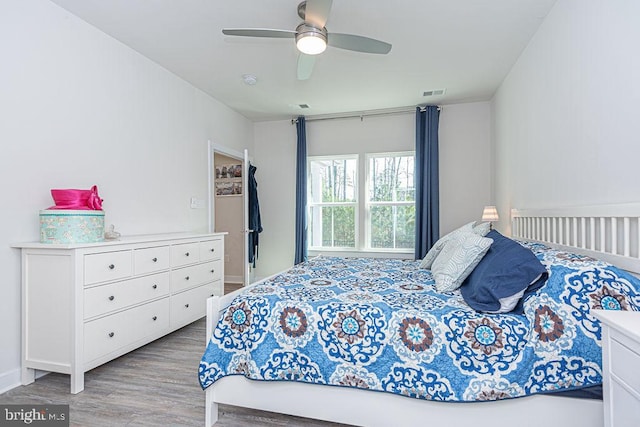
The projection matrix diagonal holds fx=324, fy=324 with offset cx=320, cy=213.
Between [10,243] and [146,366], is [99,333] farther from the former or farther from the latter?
[10,243]

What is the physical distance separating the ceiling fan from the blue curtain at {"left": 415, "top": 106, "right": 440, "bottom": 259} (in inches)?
91.3

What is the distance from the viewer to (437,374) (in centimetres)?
143

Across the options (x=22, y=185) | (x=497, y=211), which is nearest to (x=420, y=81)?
(x=497, y=211)

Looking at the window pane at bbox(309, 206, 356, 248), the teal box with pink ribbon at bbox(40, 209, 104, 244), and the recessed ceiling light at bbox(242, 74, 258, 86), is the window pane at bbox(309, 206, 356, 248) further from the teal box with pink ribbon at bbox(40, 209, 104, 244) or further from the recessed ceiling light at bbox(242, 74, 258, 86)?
the teal box with pink ribbon at bbox(40, 209, 104, 244)

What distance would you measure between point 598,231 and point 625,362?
41.1 inches

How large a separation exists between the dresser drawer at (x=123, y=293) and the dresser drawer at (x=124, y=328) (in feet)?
0.20

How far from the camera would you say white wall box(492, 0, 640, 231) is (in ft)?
5.06

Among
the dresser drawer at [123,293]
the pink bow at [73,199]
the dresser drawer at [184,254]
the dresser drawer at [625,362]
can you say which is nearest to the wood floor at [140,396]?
the dresser drawer at [123,293]

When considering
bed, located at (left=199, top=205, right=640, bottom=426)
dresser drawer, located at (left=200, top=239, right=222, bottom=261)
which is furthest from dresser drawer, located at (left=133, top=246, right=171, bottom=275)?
bed, located at (left=199, top=205, right=640, bottom=426)

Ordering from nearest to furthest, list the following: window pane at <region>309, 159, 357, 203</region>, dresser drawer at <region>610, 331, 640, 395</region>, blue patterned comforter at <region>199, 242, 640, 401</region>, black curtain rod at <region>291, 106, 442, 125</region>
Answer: dresser drawer at <region>610, 331, 640, 395</region>, blue patterned comforter at <region>199, 242, 640, 401</region>, black curtain rod at <region>291, 106, 442, 125</region>, window pane at <region>309, 159, 357, 203</region>

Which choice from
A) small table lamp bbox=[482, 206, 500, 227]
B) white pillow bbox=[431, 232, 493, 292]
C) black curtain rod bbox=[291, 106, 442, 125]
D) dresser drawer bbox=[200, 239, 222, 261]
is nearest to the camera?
white pillow bbox=[431, 232, 493, 292]

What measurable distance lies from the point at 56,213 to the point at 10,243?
33 cm

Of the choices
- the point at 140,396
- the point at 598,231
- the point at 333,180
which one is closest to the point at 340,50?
the point at 333,180

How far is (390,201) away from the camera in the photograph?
189 inches
